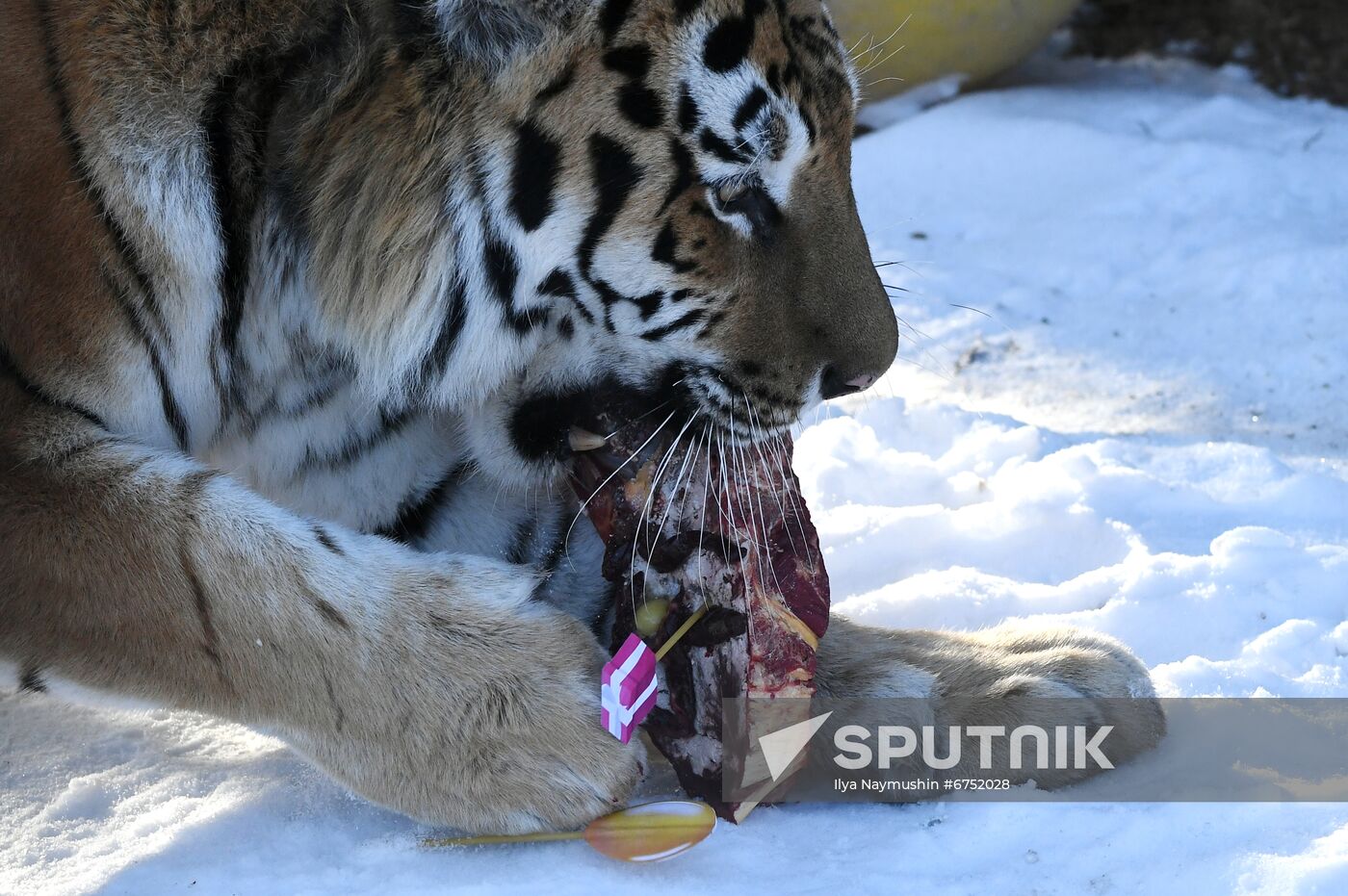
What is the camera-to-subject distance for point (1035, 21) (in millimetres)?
3080

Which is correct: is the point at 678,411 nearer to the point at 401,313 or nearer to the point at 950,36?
the point at 401,313

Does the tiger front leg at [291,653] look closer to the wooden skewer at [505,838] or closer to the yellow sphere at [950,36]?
the wooden skewer at [505,838]

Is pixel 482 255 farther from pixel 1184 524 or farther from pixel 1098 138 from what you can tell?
pixel 1098 138

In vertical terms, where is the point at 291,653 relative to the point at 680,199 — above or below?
below

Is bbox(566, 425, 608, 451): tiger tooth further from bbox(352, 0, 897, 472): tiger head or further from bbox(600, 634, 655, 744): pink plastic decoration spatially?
bbox(600, 634, 655, 744): pink plastic decoration

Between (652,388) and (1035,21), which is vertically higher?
(1035,21)

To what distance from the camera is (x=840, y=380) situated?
4.46 ft

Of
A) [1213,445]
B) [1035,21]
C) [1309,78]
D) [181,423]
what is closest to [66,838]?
[181,423]

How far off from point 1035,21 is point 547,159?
2065mm

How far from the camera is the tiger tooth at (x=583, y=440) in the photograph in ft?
4.58

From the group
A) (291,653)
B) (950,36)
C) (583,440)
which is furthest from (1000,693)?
(950,36)

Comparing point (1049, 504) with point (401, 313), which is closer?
point (401, 313)

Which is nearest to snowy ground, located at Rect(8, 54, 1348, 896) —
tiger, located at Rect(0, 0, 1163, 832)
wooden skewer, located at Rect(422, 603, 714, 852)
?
wooden skewer, located at Rect(422, 603, 714, 852)

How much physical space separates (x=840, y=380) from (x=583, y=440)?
9.7 inches
